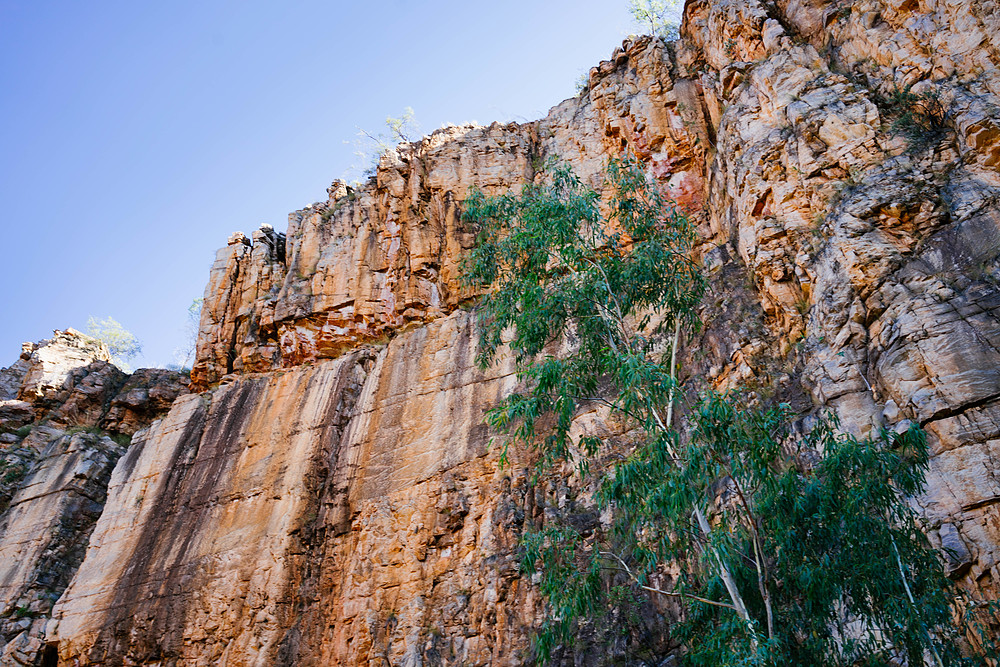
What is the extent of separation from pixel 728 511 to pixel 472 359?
856cm

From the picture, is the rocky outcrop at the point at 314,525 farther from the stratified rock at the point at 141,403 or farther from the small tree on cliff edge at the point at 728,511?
the stratified rock at the point at 141,403

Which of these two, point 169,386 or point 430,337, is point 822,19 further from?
point 169,386

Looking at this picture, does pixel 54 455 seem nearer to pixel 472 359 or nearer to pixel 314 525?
pixel 314 525

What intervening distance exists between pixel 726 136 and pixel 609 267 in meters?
6.81

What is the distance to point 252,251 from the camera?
25000 millimetres

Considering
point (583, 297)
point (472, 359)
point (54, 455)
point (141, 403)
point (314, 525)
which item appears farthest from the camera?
point (141, 403)

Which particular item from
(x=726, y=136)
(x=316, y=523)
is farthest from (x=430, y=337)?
(x=726, y=136)

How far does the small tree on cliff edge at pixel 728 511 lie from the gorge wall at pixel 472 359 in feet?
4.83

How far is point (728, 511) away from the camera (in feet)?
33.1

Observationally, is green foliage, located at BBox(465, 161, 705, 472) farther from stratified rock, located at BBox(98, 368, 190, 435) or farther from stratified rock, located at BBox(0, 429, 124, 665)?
stratified rock, located at BBox(98, 368, 190, 435)

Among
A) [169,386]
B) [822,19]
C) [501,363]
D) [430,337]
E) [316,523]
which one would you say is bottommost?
[316,523]

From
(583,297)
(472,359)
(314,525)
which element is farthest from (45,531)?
(583,297)

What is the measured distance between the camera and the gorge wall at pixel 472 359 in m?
11.4

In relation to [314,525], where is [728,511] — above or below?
below
